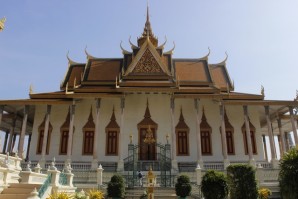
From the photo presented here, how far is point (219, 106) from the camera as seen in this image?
18.8 metres

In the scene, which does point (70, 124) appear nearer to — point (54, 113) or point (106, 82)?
point (54, 113)

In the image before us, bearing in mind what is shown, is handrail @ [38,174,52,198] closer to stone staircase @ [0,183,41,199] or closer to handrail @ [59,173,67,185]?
stone staircase @ [0,183,41,199]

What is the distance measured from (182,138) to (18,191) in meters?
12.1

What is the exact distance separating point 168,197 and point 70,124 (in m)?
8.46

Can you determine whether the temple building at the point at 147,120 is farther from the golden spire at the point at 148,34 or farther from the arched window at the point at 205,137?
the golden spire at the point at 148,34

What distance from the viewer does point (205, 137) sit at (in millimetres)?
19000

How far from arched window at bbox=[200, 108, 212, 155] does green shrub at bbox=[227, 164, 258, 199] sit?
9639 millimetres

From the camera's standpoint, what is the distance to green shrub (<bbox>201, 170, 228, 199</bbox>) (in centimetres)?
937

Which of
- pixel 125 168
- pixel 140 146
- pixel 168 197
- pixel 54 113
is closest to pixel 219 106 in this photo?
pixel 140 146

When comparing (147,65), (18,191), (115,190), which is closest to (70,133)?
(147,65)

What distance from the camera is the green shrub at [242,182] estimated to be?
8.66 m

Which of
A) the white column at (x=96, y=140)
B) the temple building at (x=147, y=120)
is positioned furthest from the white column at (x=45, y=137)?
the white column at (x=96, y=140)

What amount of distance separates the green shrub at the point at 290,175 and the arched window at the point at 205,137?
10.3 meters

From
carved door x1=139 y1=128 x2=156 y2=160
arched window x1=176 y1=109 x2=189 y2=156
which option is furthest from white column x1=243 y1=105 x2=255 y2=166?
carved door x1=139 y1=128 x2=156 y2=160
